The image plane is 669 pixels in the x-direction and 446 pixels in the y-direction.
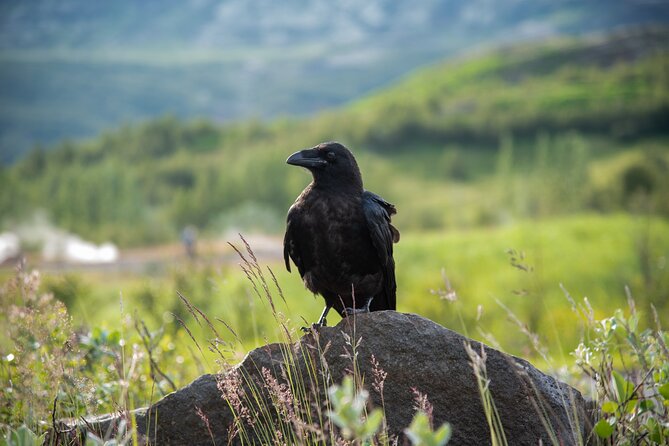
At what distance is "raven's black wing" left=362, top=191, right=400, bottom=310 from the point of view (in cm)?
620

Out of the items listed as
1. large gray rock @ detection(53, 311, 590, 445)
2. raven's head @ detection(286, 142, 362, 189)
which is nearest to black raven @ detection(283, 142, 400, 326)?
raven's head @ detection(286, 142, 362, 189)

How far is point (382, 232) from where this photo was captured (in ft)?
20.4

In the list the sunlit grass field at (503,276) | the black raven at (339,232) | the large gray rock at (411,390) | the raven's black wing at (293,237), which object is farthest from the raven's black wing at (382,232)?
the sunlit grass field at (503,276)

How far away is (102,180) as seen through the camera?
62844 mm

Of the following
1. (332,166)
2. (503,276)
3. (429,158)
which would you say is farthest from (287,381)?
(429,158)

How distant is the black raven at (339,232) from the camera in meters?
6.21

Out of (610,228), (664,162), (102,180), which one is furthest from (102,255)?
(664,162)

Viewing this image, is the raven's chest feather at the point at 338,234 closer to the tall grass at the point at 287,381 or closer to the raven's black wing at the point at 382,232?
the raven's black wing at the point at 382,232

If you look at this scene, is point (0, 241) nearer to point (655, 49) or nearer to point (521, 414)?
point (521, 414)

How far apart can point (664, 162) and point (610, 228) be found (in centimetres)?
1534

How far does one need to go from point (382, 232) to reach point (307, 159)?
2.98 ft

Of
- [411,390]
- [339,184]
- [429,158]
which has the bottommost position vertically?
[429,158]

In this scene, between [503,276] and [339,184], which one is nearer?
[339,184]

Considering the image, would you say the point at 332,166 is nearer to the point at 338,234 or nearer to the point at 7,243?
the point at 338,234
